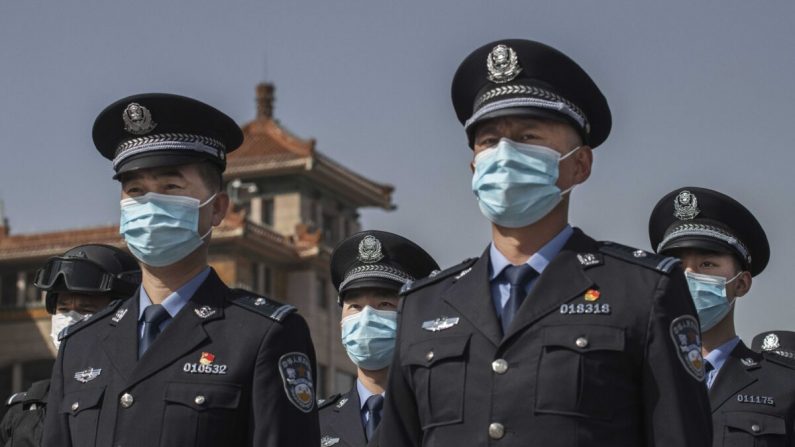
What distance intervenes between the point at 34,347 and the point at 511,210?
141 ft

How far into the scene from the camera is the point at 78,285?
23.7 ft

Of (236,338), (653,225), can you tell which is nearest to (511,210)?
(236,338)

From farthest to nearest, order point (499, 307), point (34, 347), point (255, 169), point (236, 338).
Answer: point (255, 169) → point (34, 347) → point (236, 338) → point (499, 307)

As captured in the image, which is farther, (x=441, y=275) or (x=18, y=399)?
(x=18, y=399)

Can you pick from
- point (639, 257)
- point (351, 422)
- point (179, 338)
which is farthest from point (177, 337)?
point (351, 422)

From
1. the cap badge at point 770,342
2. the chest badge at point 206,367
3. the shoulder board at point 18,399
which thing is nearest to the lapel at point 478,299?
the chest badge at point 206,367

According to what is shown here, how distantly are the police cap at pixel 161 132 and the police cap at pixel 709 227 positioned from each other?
7.74 feet

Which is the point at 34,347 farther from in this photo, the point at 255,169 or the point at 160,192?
the point at 160,192

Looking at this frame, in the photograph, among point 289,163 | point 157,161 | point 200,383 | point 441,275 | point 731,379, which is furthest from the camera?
point 289,163

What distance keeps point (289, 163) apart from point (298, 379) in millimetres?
45002

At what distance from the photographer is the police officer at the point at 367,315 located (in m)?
7.07

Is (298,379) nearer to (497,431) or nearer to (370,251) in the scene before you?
(497,431)

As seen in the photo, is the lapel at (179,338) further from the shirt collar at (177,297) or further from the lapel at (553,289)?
the lapel at (553,289)

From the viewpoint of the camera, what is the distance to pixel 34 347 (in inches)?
1815
